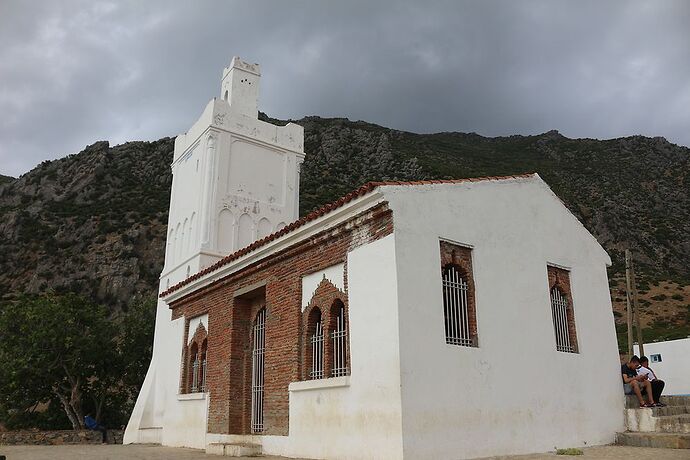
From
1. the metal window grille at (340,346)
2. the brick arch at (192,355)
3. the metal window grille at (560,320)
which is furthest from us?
the brick arch at (192,355)

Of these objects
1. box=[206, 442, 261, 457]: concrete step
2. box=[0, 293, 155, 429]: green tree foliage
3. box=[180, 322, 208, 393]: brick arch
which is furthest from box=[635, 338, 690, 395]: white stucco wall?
box=[0, 293, 155, 429]: green tree foliage

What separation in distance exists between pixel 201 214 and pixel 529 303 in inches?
431

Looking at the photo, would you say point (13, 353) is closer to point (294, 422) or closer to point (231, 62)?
point (231, 62)

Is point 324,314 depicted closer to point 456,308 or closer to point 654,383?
point 456,308

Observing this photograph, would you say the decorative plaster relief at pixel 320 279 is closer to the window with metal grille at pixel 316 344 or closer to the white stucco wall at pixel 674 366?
the window with metal grille at pixel 316 344

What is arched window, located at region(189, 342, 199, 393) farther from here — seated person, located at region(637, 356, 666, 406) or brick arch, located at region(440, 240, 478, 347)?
seated person, located at region(637, 356, 666, 406)

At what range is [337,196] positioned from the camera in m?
48.6

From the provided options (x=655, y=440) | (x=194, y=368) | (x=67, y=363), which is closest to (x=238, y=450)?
(x=194, y=368)

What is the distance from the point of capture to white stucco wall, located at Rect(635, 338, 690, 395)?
17.7 metres

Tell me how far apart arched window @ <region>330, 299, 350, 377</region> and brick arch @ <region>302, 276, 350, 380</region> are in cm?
6

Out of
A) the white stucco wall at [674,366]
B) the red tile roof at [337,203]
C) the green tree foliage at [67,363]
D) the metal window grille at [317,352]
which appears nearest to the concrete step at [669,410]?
the red tile roof at [337,203]

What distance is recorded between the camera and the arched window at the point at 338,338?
9.70 metres

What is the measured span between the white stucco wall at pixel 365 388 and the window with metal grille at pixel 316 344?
37cm

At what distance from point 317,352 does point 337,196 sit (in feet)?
126
